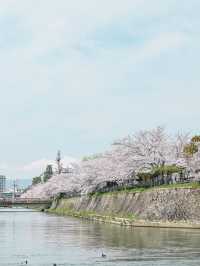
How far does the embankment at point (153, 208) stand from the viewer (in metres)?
51.8

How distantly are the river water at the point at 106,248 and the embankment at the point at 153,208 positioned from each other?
297cm

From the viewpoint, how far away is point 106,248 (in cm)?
3741

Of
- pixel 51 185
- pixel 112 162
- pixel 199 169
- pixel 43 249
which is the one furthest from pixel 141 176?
pixel 51 185

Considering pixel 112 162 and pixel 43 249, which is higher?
pixel 112 162

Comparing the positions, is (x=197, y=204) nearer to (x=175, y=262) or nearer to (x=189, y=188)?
(x=189, y=188)

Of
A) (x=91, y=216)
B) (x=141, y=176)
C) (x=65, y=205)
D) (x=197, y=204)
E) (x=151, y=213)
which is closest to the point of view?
(x=197, y=204)

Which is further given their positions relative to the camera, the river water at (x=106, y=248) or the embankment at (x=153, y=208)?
the embankment at (x=153, y=208)

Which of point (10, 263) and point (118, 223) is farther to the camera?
point (118, 223)

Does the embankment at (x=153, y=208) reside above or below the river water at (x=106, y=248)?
above

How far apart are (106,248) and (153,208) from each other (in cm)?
1953

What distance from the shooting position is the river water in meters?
31.5

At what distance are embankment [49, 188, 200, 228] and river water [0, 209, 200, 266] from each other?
2.97 meters

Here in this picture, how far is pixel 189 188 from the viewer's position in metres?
52.8

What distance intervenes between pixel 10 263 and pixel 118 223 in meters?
30.7
